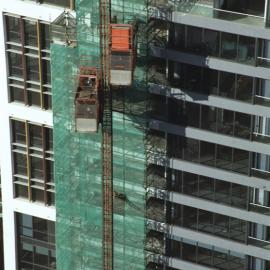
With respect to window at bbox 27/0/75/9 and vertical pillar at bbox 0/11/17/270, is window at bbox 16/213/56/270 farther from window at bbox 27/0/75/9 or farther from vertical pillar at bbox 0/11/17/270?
window at bbox 27/0/75/9

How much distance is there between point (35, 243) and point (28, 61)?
→ 17546 mm

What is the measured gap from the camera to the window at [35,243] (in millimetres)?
100312

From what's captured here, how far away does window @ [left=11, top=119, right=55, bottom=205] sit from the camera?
95875mm

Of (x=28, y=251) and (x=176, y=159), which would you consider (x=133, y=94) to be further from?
(x=28, y=251)

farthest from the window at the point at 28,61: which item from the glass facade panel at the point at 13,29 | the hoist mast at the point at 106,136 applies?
the hoist mast at the point at 106,136

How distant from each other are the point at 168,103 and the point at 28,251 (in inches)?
912

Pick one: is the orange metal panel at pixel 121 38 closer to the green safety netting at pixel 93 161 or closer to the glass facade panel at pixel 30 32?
the green safety netting at pixel 93 161

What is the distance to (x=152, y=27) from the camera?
278 feet

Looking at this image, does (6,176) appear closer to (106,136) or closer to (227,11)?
(106,136)

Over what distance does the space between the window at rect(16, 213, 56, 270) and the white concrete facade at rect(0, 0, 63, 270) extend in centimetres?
63

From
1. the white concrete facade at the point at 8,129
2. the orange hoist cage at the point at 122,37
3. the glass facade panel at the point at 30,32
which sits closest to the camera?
the orange hoist cage at the point at 122,37

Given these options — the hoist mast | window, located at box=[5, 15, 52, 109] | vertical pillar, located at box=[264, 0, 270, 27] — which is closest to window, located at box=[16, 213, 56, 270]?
the hoist mast

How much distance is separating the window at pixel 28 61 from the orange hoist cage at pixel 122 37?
385 inches

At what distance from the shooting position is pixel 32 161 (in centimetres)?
9756
